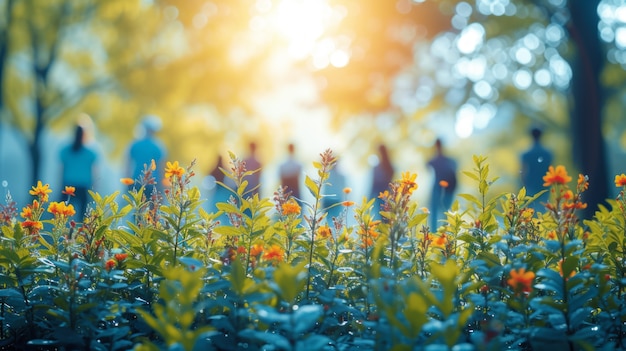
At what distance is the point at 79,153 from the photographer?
805 cm

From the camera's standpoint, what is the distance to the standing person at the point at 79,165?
26.0 feet

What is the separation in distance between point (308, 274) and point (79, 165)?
20.5 feet

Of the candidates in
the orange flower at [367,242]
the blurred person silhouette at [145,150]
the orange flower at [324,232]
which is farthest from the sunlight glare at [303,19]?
the orange flower at [367,242]

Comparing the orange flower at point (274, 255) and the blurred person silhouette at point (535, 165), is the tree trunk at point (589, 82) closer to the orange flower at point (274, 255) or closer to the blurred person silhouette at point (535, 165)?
the blurred person silhouette at point (535, 165)

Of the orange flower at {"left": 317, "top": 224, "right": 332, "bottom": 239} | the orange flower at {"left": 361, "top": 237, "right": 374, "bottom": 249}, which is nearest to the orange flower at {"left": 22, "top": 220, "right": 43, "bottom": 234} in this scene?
the orange flower at {"left": 317, "top": 224, "right": 332, "bottom": 239}

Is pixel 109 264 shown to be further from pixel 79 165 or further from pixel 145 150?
pixel 79 165

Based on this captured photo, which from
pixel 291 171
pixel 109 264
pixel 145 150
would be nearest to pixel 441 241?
pixel 109 264

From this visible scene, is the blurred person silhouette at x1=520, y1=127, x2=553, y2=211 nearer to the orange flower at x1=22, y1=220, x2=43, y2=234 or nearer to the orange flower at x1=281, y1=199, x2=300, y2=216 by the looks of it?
the orange flower at x1=281, y1=199, x2=300, y2=216

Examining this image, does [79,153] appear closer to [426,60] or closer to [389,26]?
[389,26]

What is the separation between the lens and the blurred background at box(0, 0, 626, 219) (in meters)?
12.9

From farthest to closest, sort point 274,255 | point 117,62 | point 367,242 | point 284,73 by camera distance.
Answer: point 117,62
point 284,73
point 367,242
point 274,255

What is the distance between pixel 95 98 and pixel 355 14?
930 cm

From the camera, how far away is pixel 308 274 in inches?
101

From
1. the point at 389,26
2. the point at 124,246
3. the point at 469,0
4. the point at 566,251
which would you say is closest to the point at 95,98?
the point at 389,26
